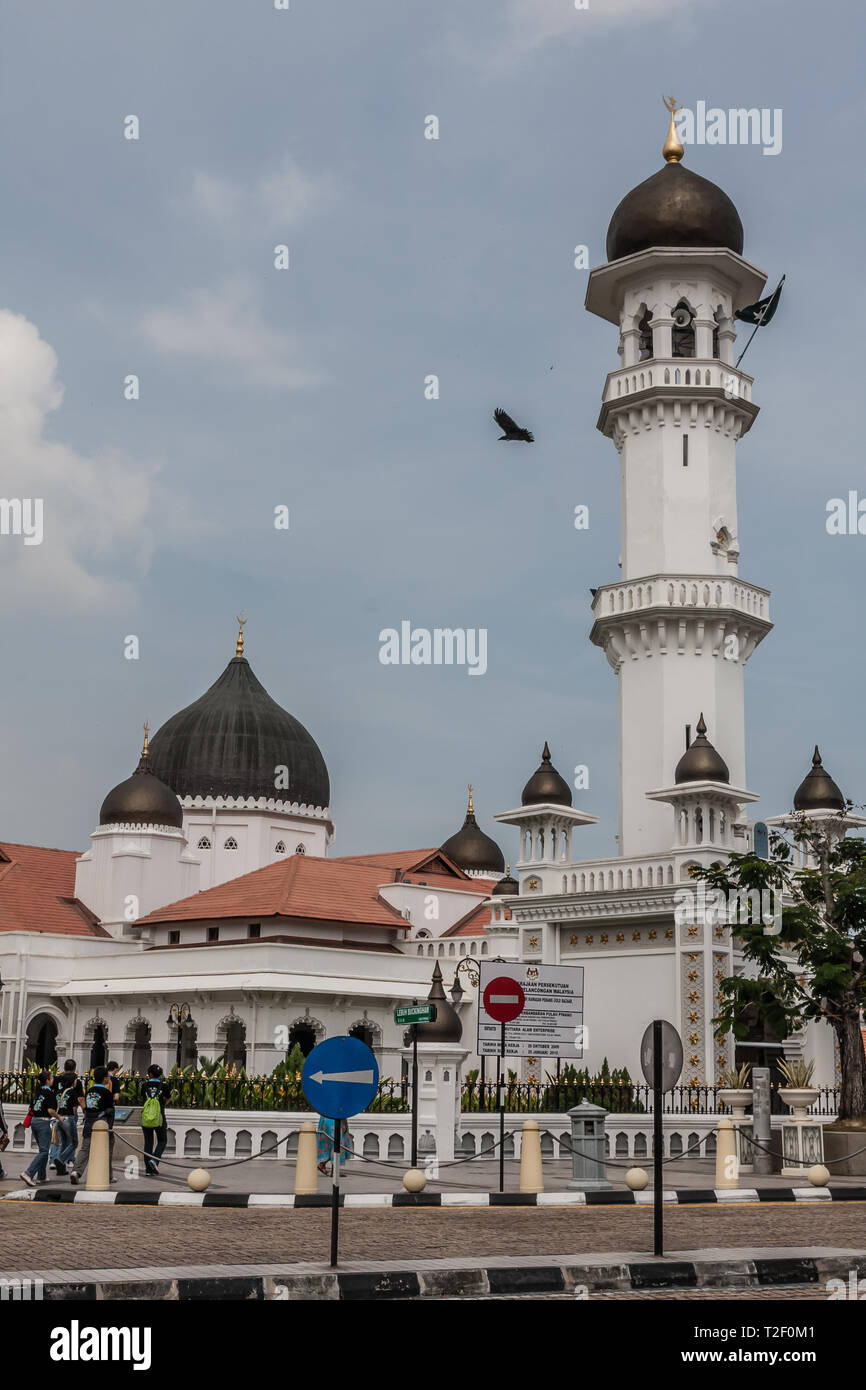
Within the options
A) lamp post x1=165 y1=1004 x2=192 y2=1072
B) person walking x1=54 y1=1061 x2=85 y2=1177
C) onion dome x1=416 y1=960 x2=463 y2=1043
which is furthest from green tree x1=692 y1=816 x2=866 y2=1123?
lamp post x1=165 y1=1004 x2=192 y2=1072

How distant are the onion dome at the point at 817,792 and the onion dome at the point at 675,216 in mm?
13961

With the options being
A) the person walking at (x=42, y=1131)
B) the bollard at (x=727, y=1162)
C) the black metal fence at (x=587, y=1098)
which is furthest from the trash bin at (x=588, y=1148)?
the black metal fence at (x=587, y=1098)

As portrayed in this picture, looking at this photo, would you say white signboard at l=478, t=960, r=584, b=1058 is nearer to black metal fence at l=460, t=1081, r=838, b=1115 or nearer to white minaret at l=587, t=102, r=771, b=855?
black metal fence at l=460, t=1081, r=838, b=1115

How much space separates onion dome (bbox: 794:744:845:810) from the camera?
3969cm

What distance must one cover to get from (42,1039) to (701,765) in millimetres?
28108

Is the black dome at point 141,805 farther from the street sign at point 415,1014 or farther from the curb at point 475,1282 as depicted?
the curb at point 475,1282

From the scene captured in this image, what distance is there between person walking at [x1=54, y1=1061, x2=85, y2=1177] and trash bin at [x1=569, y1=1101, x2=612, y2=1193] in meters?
6.87

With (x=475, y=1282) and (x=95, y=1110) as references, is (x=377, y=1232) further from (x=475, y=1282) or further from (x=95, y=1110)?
(x=95, y=1110)

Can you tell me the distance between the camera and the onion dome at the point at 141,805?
51.8 m

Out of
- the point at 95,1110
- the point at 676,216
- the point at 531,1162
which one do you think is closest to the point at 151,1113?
the point at 95,1110

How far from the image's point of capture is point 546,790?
115 ft

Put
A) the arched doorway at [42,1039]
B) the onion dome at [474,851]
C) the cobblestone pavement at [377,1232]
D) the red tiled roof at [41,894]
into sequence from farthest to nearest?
the onion dome at [474,851], the red tiled roof at [41,894], the arched doorway at [42,1039], the cobblestone pavement at [377,1232]
